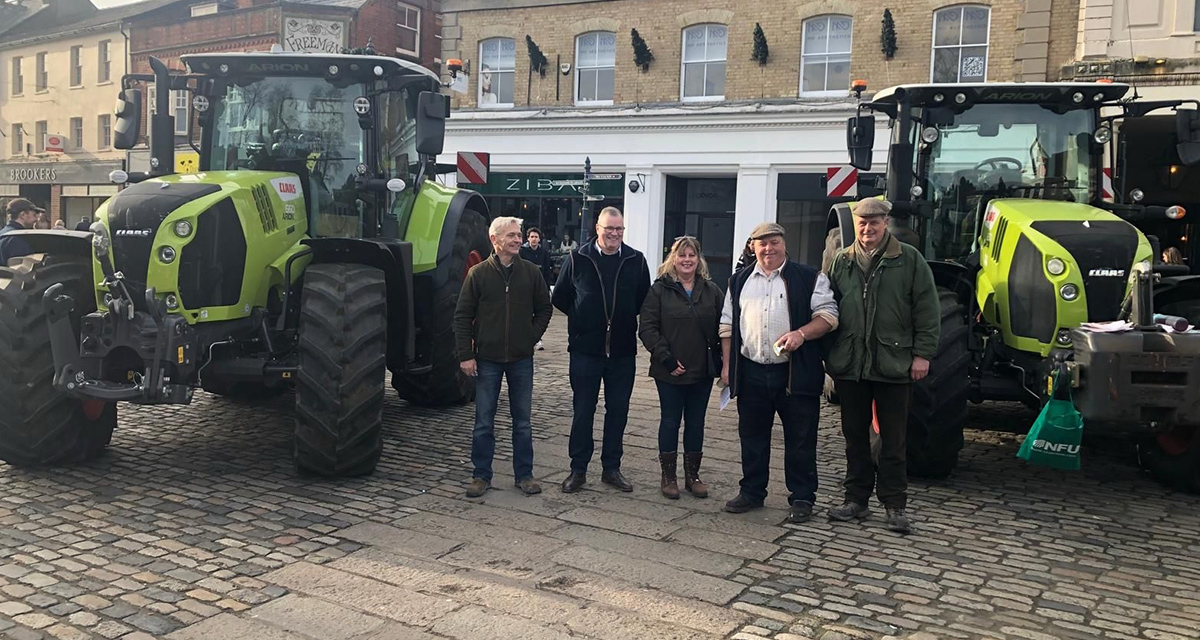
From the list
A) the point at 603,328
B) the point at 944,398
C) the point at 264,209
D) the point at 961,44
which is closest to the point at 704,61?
the point at 961,44

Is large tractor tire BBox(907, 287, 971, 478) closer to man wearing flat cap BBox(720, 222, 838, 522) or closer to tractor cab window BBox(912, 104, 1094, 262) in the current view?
man wearing flat cap BBox(720, 222, 838, 522)

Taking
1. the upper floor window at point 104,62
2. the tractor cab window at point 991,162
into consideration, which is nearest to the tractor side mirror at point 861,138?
the tractor cab window at point 991,162

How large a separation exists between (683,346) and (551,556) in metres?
1.63

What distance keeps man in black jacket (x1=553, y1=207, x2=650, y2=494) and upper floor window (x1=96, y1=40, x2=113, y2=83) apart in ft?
107

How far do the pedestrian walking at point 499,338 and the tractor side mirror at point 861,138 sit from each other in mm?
3265

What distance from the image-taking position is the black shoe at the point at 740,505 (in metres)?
5.90

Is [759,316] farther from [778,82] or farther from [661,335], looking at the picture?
[778,82]

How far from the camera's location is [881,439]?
224 inches

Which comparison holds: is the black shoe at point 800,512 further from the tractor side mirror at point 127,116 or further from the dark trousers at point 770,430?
the tractor side mirror at point 127,116

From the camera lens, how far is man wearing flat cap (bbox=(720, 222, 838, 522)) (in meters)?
5.70

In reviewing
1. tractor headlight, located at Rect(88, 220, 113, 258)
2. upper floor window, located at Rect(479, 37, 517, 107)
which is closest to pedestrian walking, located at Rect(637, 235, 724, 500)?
tractor headlight, located at Rect(88, 220, 113, 258)

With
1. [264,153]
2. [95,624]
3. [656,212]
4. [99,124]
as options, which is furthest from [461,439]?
[99,124]

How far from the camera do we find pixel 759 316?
5.77 m

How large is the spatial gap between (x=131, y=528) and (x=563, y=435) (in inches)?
137
